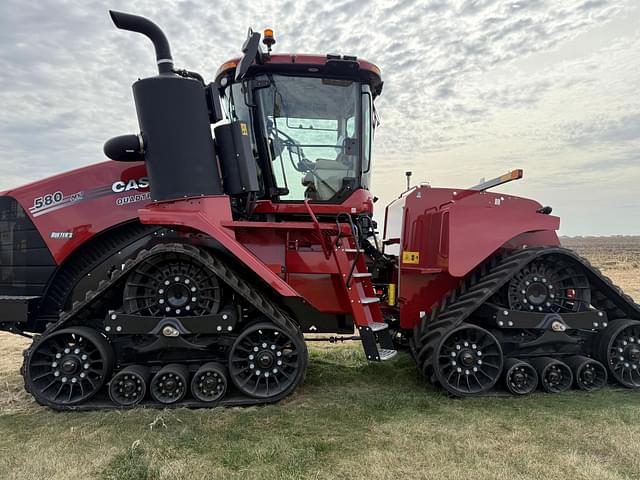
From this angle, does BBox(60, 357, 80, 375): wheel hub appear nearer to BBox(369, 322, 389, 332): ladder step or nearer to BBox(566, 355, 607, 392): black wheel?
BBox(369, 322, 389, 332): ladder step

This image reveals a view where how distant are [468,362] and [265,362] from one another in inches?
80.2

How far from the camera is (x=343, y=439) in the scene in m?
3.59

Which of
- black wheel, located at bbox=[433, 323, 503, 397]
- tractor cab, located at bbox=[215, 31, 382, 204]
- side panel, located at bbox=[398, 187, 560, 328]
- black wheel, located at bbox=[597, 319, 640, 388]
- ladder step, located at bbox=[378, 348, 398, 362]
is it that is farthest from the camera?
tractor cab, located at bbox=[215, 31, 382, 204]

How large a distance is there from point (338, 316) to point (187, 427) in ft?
6.44

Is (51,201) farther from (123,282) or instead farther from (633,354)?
(633,354)

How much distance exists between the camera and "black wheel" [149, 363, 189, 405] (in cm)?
420

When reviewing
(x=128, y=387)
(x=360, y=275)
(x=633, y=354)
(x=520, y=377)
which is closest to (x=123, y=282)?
(x=128, y=387)

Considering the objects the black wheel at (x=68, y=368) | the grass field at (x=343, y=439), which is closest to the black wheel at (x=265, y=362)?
the grass field at (x=343, y=439)

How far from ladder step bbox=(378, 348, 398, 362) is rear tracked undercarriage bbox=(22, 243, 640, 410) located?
0.37m

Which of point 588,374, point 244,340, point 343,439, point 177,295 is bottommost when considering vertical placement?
point 588,374

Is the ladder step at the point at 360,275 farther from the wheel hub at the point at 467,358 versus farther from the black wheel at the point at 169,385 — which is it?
the black wheel at the point at 169,385

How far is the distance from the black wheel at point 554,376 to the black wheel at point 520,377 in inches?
3.6

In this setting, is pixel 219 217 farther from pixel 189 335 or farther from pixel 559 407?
pixel 559 407

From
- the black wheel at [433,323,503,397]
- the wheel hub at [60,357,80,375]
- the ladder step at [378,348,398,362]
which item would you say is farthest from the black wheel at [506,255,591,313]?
the wheel hub at [60,357,80,375]
